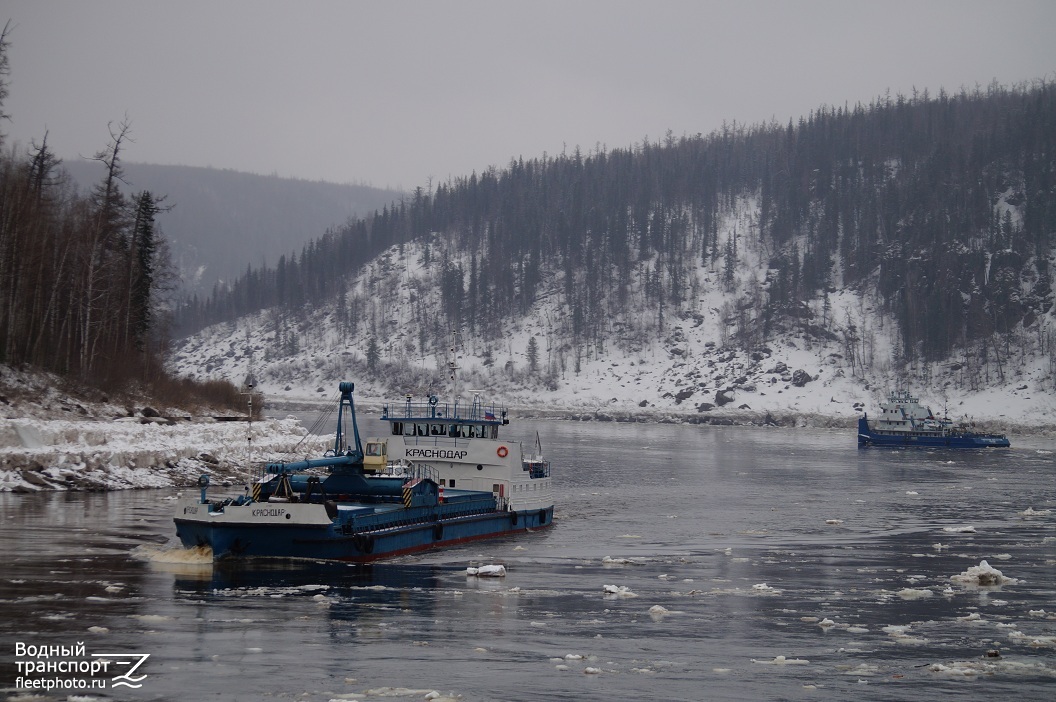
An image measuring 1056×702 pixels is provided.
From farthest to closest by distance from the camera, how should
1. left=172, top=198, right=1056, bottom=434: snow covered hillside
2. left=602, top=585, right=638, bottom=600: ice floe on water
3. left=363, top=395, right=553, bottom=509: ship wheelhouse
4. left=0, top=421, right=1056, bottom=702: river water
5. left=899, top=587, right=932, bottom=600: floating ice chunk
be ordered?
left=172, top=198, right=1056, bottom=434: snow covered hillside < left=363, top=395, right=553, bottom=509: ship wheelhouse < left=899, top=587, right=932, bottom=600: floating ice chunk < left=602, top=585, right=638, bottom=600: ice floe on water < left=0, top=421, right=1056, bottom=702: river water

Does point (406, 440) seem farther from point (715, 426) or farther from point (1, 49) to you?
point (715, 426)

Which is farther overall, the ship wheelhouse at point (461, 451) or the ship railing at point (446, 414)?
the ship railing at point (446, 414)

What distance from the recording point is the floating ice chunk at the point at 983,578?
31.0m

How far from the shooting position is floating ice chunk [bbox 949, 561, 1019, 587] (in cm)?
3098

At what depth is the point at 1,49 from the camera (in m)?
52.9

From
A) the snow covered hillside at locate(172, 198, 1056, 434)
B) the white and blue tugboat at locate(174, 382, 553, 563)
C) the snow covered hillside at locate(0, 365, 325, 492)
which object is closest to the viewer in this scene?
the white and blue tugboat at locate(174, 382, 553, 563)

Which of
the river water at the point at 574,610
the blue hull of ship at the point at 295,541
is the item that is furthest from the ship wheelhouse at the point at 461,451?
the blue hull of ship at the point at 295,541

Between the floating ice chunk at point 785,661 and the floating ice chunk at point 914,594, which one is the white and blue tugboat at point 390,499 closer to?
the floating ice chunk at point 785,661

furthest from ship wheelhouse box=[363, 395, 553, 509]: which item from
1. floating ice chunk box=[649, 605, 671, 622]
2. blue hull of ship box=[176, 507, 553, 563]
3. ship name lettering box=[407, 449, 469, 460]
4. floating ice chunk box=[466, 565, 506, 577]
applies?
floating ice chunk box=[649, 605, 671, 622]

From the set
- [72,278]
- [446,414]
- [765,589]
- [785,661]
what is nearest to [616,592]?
[765,589]

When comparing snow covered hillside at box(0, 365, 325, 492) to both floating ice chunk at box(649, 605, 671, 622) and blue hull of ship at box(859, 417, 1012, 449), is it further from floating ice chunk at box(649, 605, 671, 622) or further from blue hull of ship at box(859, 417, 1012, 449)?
blue hull of ship at box(859, 417, 1012, 449)

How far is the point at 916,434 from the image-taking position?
116 metres

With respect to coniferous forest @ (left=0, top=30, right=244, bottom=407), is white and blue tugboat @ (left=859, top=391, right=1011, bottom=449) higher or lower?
lower

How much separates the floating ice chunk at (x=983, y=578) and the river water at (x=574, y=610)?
61 millimetres
